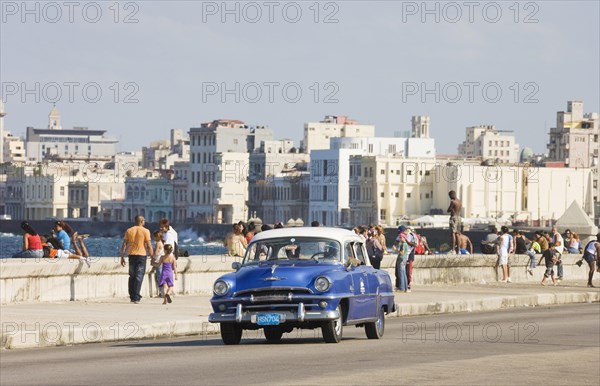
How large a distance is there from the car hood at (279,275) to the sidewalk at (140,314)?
232 cm

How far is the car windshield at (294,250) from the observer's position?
69.4 ft

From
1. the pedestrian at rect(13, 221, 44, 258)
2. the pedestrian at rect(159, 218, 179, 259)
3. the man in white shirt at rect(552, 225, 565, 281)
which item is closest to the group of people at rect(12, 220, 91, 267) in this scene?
the pedestrian at rect(13, 221, 44, 258)

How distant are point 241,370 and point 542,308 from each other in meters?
17.8

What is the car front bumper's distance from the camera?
20.0 metres

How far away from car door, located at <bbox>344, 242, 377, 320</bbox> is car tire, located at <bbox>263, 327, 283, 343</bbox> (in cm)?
107

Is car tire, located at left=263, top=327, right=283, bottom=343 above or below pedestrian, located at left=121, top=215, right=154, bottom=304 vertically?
below

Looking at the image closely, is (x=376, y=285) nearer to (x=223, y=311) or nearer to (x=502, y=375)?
(x=223, y=311)

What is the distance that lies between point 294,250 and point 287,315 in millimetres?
1329

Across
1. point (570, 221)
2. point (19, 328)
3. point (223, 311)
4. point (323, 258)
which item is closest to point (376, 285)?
point (323, 258)

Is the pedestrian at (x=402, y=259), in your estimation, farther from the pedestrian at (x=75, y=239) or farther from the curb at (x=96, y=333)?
the pedestrian at (x=75, y=239)

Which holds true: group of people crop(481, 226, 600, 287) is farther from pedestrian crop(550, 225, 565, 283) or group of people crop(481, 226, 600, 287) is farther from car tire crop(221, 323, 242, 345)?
car tire crop(221, 323, 242, 345)

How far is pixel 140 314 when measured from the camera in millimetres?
25031

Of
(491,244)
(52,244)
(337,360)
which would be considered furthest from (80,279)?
(491,244)

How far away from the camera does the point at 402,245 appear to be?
34.7m
